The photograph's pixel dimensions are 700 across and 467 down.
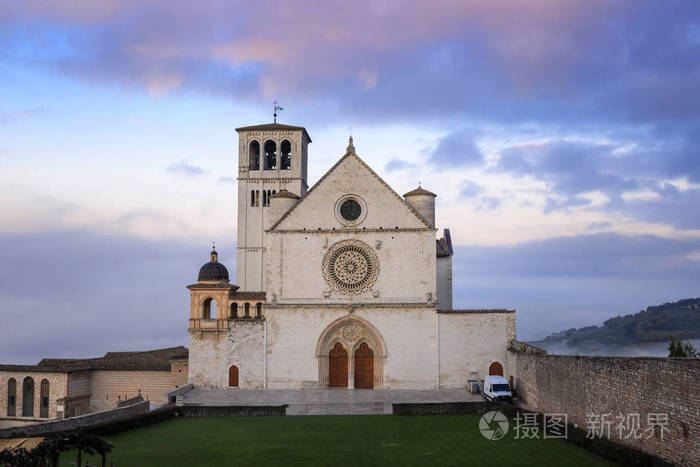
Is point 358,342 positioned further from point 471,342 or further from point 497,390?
point 497,390

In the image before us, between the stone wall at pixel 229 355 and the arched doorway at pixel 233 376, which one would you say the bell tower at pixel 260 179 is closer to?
the stone wall at pixel 229 355

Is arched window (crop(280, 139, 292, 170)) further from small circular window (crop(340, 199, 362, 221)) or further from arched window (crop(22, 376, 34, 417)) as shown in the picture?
arched window (crop(22, 376, 34, 417))

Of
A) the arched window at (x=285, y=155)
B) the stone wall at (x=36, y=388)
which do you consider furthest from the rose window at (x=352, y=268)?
the arched window at (x=285, y=155)

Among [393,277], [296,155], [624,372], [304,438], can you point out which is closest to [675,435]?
[624,372]

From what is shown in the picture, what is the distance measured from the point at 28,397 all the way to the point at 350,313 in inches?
838

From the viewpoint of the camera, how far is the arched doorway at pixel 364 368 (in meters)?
40.6

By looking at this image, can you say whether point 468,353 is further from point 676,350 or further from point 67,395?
point 67,395

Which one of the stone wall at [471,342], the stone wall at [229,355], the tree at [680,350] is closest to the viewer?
the tree at [680,350]

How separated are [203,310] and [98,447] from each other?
26.0m

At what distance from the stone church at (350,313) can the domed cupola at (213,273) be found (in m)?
1.24

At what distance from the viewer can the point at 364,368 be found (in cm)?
4066

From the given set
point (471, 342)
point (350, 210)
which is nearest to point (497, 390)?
point (471, 342)

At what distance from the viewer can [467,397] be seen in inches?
1425

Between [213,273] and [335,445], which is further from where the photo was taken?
[213,273]
